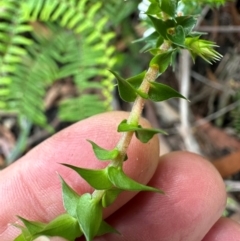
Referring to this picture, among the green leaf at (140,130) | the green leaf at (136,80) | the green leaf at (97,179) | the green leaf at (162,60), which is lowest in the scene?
the green leaf at (97,179)

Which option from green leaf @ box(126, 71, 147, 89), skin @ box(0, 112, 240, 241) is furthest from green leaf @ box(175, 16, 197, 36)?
skin @ box(0, 112, 240, 241)

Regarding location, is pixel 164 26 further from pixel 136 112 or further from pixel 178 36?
pixel 136 112

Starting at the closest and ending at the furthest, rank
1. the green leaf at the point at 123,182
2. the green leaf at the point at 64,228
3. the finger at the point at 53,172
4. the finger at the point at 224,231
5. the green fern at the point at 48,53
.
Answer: the green leaf at the point at 123,182
the green leaf at the point at 64,228
the finger at the point at 53,172
the finger at the point at 224,231
the green fern at the point at 48,53

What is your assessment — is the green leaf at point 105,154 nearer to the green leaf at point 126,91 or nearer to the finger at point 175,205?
the green leaf at point 126,91

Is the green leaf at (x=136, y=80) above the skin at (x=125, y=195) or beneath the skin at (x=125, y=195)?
above

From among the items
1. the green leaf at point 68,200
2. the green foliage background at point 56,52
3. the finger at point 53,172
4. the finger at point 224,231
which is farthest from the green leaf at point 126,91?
the green foliage background at point 56,52

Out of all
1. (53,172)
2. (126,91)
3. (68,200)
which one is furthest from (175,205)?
(126,91)
